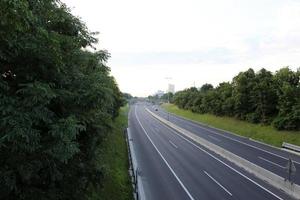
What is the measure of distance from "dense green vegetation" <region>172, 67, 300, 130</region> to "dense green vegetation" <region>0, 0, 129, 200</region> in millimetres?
38420

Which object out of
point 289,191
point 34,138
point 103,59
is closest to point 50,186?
point 34,138

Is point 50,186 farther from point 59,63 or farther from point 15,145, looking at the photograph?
point 59,63

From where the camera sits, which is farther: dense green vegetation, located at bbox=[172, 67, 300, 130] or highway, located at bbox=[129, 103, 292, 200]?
dense green vegetation, located at bbox=[172, 67, 300, 130]

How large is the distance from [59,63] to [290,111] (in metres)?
43.1

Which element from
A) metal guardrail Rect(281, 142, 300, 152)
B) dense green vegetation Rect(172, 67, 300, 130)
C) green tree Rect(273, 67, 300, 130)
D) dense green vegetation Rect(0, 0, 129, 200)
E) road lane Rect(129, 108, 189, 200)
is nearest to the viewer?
dense green vegetation Rect(0, 0, 129, 200)

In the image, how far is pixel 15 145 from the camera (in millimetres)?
7469

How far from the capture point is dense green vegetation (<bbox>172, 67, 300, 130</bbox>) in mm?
47625

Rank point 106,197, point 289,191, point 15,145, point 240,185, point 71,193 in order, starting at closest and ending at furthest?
point 15,145 → point 71,193 → point 106,197 → point 289,191 → point 240,185

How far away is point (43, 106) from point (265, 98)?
49.0 meters

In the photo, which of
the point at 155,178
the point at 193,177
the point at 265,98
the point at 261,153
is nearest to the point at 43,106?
the point at 155,178

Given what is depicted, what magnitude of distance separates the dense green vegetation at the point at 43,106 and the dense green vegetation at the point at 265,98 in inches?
1513

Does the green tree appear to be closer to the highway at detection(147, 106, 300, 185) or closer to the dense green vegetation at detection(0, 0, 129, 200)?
the highway at detection(147, 106, 300, 185)

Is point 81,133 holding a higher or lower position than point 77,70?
lower

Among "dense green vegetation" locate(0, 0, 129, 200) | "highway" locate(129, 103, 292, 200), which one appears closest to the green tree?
"highway" locate(129, 103, 292, 200)
